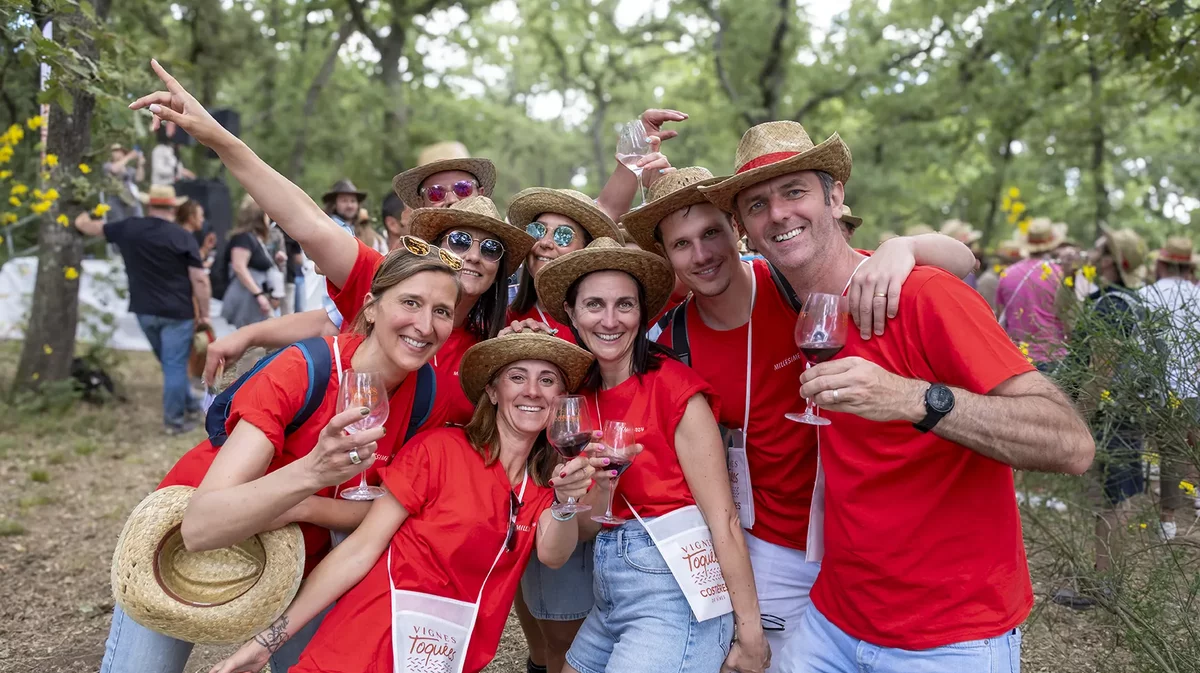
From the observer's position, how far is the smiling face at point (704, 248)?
331 cm

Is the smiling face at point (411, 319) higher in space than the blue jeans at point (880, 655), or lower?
higher

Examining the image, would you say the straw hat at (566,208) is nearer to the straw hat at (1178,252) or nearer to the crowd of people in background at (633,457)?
the crowd of people in background at (633,457)

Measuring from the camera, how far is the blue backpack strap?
3209mm

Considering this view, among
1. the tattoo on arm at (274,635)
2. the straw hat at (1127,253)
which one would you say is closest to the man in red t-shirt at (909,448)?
the tattoo on arm at (274,635)

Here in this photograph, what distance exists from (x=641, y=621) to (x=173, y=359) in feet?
27.5

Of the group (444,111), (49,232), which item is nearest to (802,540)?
(49,232)

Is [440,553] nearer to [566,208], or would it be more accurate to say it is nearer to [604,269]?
[604,269]

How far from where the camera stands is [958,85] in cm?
1958

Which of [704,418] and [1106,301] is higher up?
[1106,301]

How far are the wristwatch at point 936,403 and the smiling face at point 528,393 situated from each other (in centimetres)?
137

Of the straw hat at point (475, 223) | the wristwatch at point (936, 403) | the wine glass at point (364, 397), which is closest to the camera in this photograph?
the wristwatch at point (936, 403)

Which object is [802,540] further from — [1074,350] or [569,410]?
[1074,350]

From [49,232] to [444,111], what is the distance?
16036mm

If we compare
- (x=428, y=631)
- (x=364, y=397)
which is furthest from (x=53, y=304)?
(x=364, y=397)
